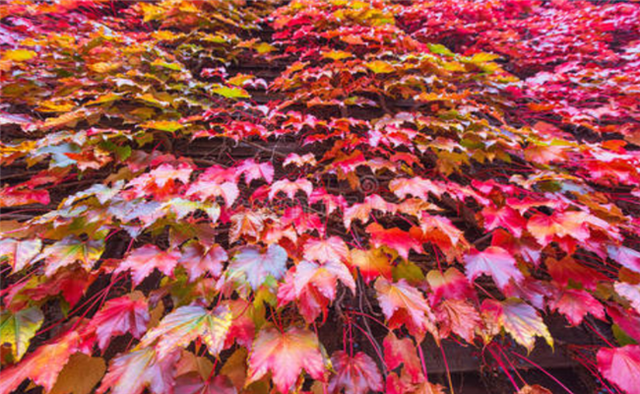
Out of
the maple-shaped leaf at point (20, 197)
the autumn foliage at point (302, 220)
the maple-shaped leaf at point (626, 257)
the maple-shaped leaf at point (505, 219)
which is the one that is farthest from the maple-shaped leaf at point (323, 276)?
the maple-shaped leaf at point (20, 197)

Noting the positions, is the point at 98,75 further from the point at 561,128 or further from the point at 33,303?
the point at 561,128

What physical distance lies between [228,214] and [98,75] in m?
1.67

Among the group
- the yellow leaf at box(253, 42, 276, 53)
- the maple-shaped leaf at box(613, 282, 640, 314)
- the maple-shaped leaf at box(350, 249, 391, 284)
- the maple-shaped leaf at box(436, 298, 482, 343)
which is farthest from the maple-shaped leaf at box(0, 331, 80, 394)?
the yellow leaf at box(253, 42, 276, 53)

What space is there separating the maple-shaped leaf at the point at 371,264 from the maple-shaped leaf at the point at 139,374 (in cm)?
70

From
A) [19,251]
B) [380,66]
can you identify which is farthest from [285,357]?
[380,66]

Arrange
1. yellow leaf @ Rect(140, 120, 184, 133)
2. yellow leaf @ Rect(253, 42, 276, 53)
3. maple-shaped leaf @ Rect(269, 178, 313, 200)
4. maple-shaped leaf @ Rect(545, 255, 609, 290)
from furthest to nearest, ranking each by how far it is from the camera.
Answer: yellow leaf @ Rect(253, 42, 276, 53) → yellow leaf @ Rect(140, 120, 184, 133) → maple-shaped leaf @ Rect(269, 178, 313, 200) → maple-shaped leaf @ Rect(545, 255, 609, 290)

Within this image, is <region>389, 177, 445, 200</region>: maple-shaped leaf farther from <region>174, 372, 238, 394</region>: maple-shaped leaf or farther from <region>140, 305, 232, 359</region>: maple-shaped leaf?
<region>174, 372, 238, 394</region>: maple-shaped leaf

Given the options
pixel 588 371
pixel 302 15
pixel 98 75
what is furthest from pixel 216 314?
pixel 302 15

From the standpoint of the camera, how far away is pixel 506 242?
110 centimetres

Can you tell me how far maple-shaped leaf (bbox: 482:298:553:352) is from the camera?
87cm

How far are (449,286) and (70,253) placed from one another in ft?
4.75

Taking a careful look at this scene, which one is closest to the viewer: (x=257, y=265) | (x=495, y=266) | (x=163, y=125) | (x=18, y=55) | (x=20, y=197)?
(x=257, y=265)

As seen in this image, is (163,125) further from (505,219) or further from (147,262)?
(505,219)

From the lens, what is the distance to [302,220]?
114cm
